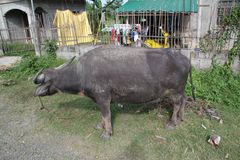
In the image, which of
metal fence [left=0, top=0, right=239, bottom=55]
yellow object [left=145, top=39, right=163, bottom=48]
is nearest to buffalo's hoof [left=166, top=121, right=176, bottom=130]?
metal fence [left=0, top=0, right=239, bottom=55]

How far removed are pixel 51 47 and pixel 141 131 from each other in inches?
228

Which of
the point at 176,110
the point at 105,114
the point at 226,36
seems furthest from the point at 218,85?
the point at 105,114

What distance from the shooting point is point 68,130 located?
12.0ft

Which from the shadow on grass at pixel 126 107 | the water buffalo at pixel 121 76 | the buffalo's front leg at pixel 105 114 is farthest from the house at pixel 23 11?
the buffalo's front leg at pixel 105 114

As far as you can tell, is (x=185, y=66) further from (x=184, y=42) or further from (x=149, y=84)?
(x=184, y=42)

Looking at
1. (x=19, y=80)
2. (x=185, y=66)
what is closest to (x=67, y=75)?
(x=185, y=66)

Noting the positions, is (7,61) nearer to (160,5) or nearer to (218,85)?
(160,5)

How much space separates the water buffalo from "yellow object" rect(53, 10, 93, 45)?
14.2 feet

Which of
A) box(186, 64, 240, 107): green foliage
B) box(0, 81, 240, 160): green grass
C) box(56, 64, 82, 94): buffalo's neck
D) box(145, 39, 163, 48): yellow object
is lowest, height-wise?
box(0, 81, 240, 160): green grass

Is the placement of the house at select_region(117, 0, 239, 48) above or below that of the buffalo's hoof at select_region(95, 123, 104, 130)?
above

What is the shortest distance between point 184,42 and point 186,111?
281 cm

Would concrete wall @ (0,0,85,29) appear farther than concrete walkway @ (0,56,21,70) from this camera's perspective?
Yes

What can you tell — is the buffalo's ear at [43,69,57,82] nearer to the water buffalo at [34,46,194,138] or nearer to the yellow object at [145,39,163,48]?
the water buffalo at [34,46,194,138]

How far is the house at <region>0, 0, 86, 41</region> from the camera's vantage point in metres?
12.5
